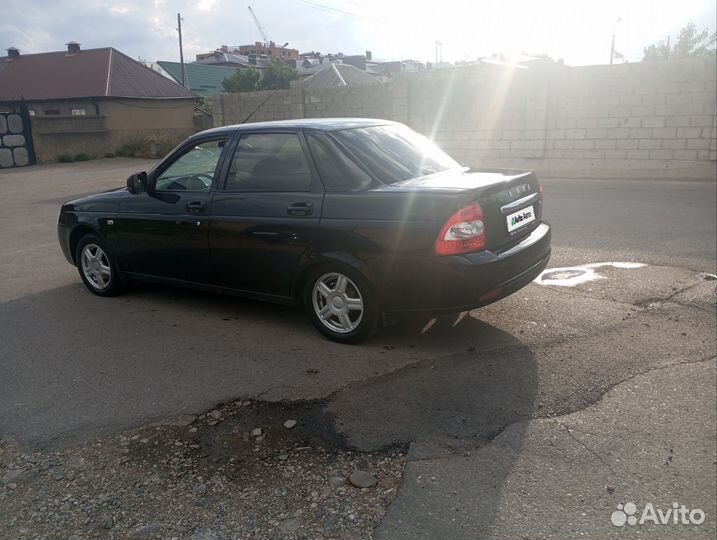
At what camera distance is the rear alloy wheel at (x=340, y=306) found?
4500mm

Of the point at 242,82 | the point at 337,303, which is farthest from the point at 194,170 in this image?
the point at 242,82

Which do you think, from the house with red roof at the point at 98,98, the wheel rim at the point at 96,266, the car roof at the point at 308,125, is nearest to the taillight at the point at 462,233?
the car roof at the point at 308,125

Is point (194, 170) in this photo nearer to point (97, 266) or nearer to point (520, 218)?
point (97, 266)

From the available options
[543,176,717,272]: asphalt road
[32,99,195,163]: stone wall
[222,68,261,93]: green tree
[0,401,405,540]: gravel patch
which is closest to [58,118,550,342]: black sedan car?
[0,401,405,540]: gravel patch

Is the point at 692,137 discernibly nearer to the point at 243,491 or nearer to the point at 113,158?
the point at 243,491

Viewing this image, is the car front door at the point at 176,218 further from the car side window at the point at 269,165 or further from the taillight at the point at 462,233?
the taillight at the point at 462,233

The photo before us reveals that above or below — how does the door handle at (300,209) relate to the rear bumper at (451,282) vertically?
above

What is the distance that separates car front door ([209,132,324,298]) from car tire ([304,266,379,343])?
22 cm

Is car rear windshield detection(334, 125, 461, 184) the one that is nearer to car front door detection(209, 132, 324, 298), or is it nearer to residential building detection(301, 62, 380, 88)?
car front door detection(209, 132, 324, 298)

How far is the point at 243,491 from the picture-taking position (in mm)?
2930

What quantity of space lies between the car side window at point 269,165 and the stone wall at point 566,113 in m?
9.95

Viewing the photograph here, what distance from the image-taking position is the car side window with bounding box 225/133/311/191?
15.8ft

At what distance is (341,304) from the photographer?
465 centimetres

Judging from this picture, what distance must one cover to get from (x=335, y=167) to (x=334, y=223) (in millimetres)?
455
